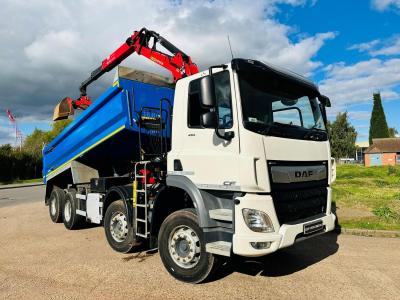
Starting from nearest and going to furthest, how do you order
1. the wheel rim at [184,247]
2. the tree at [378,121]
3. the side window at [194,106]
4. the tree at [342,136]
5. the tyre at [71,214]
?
the wheel rim at [184,247] < the side window at [194,106] < the tyre at [71,214] < the tree at [342,136] < the tree at [378,121]

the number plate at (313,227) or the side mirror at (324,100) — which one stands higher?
the side mirror at (324,100)

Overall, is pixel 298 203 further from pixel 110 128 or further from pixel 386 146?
pixel 386 146

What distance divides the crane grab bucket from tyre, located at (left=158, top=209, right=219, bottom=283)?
509cm

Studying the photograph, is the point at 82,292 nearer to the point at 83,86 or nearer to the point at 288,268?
the point at 288,268

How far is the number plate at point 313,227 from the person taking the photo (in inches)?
178

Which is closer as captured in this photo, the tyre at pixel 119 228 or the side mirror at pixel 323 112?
the side mirror at pixel 323 112

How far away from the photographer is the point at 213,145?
15.0 feet

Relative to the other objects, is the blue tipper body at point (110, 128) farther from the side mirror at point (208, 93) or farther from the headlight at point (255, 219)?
the headlight at point (255, 219)

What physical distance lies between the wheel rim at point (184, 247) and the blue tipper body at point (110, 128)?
5.44 feet

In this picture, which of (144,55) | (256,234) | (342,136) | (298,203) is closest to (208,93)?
(256,234)

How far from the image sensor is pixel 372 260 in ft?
18.9

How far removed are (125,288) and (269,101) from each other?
118 inches

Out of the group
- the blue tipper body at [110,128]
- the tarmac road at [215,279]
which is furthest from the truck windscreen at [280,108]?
the tarmac road at [215,279]

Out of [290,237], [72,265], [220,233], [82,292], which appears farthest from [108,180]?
[290,237]
